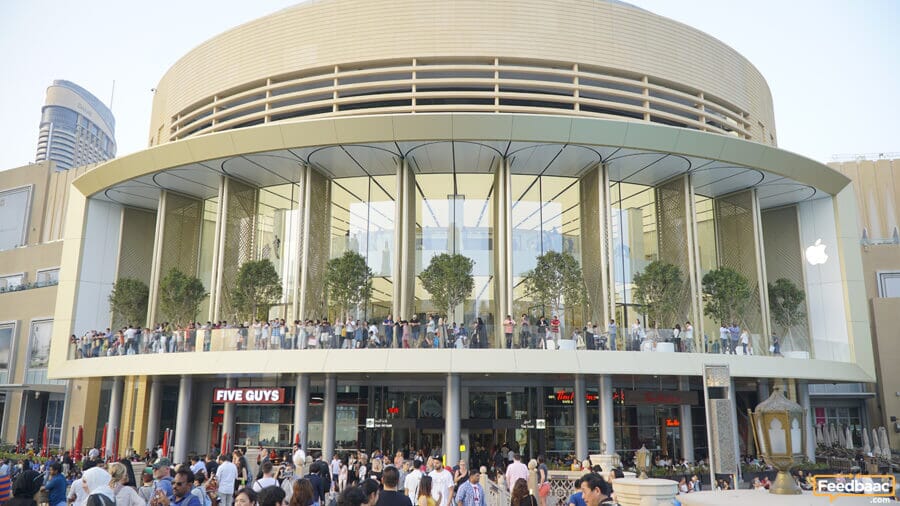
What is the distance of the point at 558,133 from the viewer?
2639 cm

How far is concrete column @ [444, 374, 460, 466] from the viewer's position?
24.1m

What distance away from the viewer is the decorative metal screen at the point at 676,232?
2942 cm

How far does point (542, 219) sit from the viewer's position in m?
32.2

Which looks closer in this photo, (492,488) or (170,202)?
(492,488)

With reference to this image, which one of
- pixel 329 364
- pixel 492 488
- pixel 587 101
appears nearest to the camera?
pixel 492 488

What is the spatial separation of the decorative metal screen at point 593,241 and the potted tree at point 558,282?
0.69m

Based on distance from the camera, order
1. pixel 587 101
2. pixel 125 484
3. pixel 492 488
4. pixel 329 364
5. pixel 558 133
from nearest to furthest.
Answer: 1. pixel 125 484
2. pixel 492 488
3. pixel 329 364
4. pixel 558 133
5. pixel 587 101

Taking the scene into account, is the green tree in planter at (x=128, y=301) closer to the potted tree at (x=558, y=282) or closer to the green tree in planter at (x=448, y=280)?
the green tree in planter at (x=448, y=280)

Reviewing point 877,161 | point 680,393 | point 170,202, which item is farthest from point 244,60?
point 877,161

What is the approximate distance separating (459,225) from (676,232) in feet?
31.5

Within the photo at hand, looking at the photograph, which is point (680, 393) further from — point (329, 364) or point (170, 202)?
point (170, 202)

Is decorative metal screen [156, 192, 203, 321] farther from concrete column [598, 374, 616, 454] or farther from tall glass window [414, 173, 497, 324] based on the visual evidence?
concrete column [598, 374, 616, 454]

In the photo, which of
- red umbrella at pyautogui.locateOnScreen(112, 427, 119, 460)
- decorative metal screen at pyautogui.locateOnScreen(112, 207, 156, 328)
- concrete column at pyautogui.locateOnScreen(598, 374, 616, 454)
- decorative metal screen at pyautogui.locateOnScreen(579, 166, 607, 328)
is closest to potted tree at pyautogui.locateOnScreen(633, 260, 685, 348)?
decorative metal screen at pyautogui.locateOnScreen(579, 166, 607, 328)

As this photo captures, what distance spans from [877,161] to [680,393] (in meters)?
30.3
